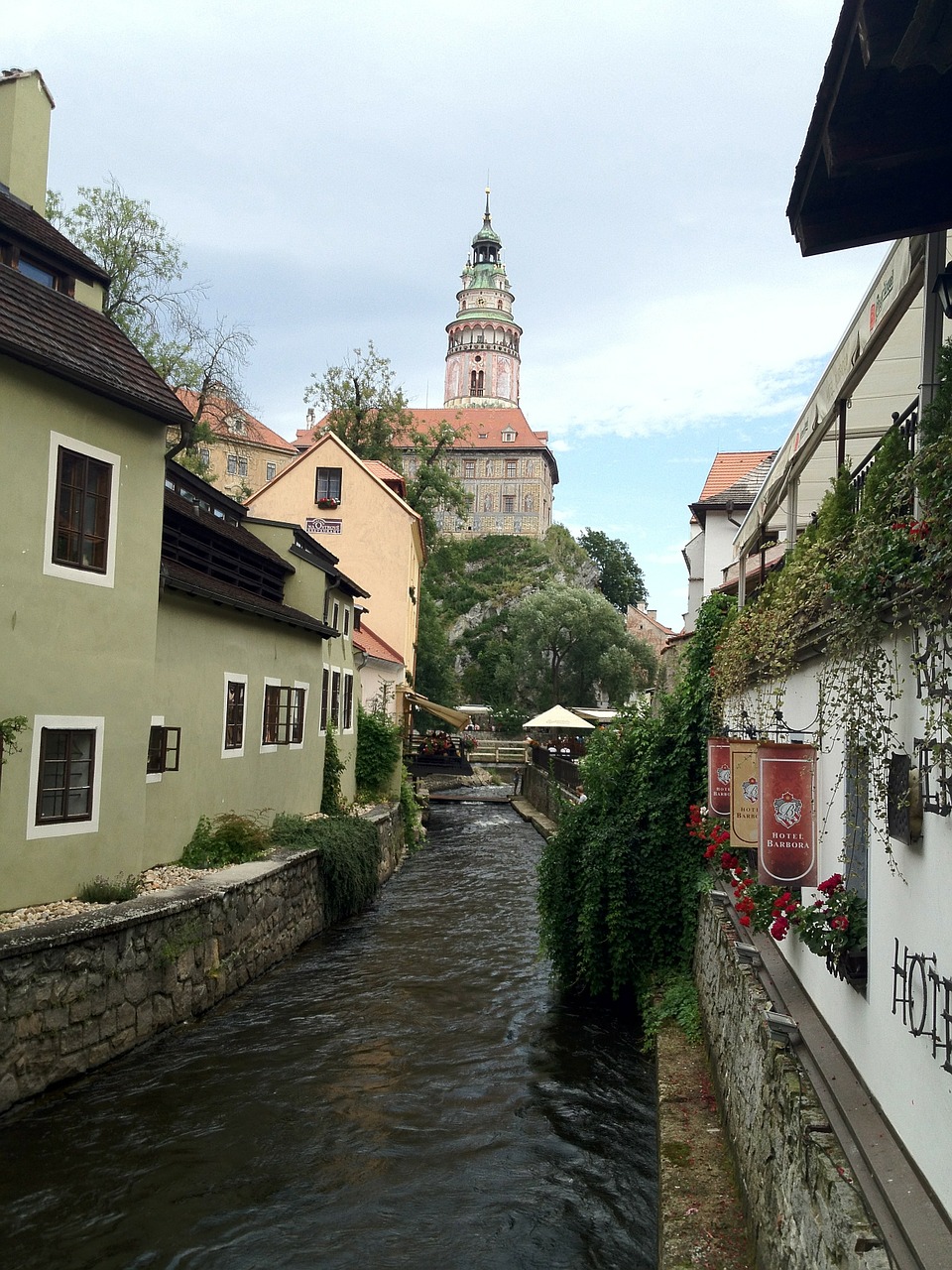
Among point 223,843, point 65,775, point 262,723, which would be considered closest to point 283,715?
point 262,723

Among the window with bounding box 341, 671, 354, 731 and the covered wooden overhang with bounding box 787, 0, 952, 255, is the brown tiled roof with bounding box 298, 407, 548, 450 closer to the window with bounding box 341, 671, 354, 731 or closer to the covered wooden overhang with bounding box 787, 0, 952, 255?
the window with bounding box 341, 671, 354, 731

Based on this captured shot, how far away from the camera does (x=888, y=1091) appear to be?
412 cm

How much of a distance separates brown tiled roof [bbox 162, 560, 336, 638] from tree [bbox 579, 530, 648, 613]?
70218 millimetres

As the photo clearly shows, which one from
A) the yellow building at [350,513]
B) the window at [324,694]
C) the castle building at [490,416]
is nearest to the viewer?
the window at [324,694]

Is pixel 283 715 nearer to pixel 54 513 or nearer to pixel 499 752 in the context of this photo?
pixel 54 513

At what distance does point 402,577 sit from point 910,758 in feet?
99.2

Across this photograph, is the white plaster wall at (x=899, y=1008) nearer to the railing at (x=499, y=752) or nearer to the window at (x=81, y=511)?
the window at (x=81, y=511)

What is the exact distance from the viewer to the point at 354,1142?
26.6ft

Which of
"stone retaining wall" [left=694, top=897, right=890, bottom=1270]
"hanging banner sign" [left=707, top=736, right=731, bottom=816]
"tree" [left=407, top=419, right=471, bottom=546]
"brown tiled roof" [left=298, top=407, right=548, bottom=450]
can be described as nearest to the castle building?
"brown tiled roof" [left=298, top=407, right=548, bottom=450]

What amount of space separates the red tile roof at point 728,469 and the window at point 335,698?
13.9 m

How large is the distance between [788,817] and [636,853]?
5.61m

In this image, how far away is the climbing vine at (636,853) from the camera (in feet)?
35.0

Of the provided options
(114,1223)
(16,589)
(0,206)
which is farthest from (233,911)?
(0,206)

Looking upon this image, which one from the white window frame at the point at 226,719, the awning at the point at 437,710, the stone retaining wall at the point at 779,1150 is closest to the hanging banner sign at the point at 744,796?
the stone retaining wall at the point at 779,1150
